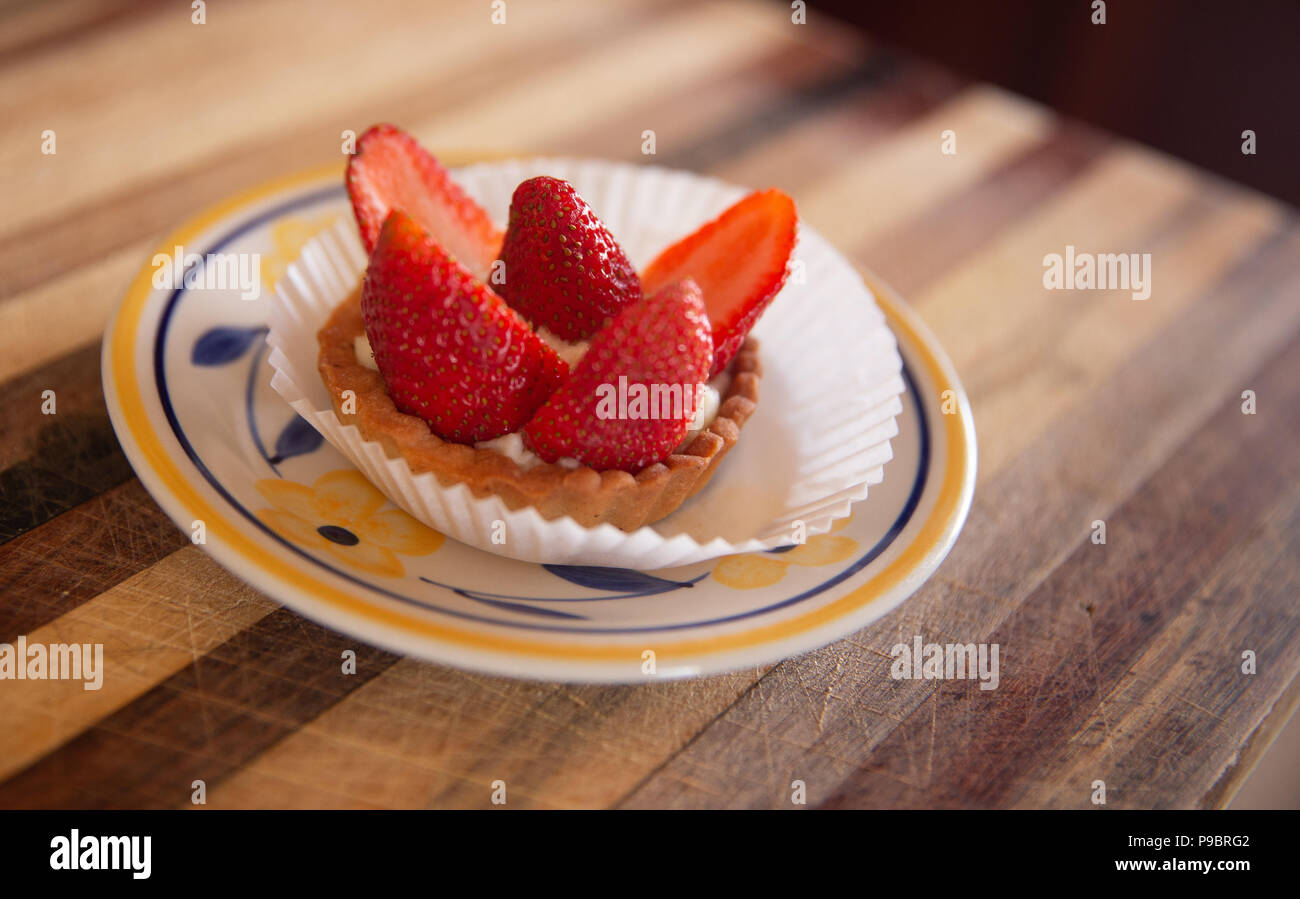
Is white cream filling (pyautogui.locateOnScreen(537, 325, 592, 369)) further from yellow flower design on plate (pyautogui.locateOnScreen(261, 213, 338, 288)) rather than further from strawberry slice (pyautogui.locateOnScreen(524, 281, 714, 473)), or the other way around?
yellow flower design on plate (pyautogui.locateOnScreen(261, 213, 338, 288))

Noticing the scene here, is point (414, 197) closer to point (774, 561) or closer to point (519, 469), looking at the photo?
point (519, 469)

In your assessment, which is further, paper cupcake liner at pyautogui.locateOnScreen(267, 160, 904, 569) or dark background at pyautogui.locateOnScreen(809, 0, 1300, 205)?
dark background at pyautogui.locateOnScreen(809, 0, 1300, 205)

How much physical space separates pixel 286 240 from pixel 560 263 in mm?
507

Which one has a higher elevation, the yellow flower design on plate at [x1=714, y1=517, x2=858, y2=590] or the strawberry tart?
the strawberry tart

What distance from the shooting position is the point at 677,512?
4.81 ft

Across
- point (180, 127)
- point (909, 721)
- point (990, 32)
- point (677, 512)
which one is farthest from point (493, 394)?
point (990, 32)

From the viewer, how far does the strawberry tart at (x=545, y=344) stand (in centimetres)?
125

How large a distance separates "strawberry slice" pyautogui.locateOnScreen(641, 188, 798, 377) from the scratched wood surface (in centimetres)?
42

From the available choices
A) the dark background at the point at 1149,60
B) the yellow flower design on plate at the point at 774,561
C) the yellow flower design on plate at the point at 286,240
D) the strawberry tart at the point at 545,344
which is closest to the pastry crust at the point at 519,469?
the strawberry tart at the point at 545,344

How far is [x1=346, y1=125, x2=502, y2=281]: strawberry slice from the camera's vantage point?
141cm

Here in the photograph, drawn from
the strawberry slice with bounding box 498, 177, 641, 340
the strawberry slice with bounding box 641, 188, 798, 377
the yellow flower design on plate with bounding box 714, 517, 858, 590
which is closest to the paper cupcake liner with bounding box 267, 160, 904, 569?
the yellow flower design on plate with bounding box 714, 517, 858, 590

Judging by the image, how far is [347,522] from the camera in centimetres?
130

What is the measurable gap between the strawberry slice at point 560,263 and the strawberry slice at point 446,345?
114mm
